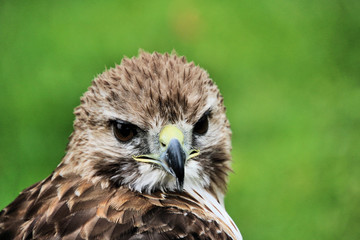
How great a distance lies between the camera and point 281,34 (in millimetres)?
7125

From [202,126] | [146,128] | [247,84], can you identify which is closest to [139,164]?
[146,128]

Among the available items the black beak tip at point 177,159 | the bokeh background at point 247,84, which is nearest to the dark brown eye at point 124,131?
the black beak tip at point 177,159

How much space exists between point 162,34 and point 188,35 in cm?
29

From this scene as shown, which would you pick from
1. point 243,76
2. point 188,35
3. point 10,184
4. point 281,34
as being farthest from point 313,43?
point 10,184

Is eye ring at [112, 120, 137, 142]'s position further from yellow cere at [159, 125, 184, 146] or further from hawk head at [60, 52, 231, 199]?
yellow cere at [159, 125, 184, 146]

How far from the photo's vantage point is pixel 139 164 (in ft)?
10.4

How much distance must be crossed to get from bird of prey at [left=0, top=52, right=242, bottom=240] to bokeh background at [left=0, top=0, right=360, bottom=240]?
2.25 meters

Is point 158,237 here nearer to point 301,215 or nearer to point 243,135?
point 301,215

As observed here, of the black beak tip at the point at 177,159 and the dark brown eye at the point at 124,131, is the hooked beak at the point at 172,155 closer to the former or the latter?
the black beak tip at the point at 177,159

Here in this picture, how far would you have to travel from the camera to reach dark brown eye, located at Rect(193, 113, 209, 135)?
334 centimetres

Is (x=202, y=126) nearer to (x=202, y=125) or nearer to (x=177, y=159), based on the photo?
(x=202, y=125)

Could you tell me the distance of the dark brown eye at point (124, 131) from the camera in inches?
127

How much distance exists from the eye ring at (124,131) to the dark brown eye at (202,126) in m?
0.35

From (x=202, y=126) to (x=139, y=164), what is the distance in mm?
444
